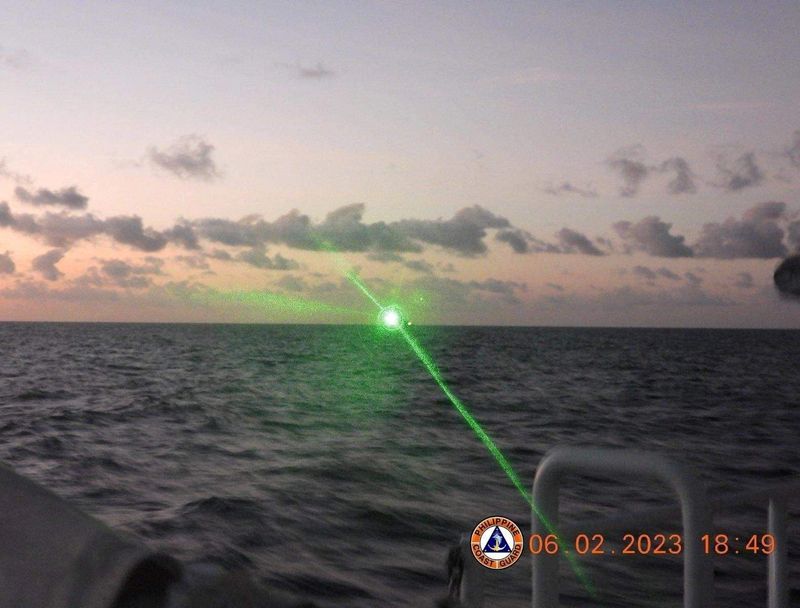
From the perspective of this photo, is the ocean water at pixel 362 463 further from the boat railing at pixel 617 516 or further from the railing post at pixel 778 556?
the railing post at pixel 778 556

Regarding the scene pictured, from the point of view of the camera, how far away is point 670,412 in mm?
32250

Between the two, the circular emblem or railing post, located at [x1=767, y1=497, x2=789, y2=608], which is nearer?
the circular emblem

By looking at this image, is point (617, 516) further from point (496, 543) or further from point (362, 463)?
point (362, 463)

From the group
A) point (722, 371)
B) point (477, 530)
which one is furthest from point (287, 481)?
point (722, 371)

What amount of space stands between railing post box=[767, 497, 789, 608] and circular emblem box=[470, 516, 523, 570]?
3.86 ft

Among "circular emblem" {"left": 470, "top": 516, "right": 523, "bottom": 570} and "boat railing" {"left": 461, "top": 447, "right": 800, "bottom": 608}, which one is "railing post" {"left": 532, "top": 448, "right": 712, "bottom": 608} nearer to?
"boat railing" {"left": 461, "top": 447, "right": 800, "bottom": 608}

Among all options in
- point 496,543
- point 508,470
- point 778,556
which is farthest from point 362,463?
point 496,543

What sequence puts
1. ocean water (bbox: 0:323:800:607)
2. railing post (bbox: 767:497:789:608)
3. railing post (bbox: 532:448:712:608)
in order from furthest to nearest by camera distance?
1. ocean water (bbox: 0:323:800:607)
2. railing post (bbox: 767:497:789:608)
3. railing post (bbox: 532:448:712:608)

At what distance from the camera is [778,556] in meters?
3.10

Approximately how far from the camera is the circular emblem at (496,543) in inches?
89.5

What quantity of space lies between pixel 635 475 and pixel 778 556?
1.90 meters

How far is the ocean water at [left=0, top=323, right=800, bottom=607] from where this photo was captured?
396 inches

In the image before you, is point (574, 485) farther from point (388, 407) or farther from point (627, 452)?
point (388, 407)

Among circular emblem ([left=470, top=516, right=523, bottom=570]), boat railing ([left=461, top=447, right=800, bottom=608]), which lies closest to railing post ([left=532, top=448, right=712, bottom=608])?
boat railing ([left=461, top=447, right=800, bottom=608])
